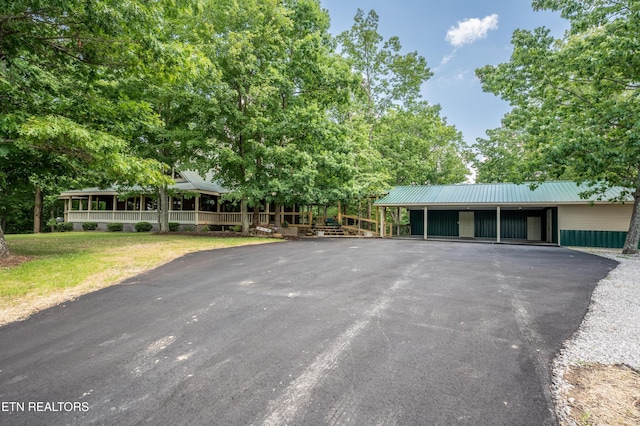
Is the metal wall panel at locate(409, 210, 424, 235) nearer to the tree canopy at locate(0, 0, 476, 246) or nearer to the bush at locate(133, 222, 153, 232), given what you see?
the tree canopy at locate(0, 0, 476, 246)

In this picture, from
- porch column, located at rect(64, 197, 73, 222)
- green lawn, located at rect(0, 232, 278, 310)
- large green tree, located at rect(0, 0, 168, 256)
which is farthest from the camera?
porch column, located at rect(64, 197, 73, 222)

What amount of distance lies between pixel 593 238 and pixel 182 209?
24.5 m

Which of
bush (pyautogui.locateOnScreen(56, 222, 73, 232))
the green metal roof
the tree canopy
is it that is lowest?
bush (pyautogui.locateOnScreen(56, 222, 73, 232))

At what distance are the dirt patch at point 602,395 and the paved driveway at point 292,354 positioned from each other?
19 centimetres

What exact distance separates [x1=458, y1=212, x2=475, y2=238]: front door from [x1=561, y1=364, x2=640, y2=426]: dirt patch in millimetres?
19253

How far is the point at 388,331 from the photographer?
11.8ft

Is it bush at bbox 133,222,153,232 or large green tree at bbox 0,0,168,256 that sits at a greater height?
large green tree at bbox 0,0,168,256

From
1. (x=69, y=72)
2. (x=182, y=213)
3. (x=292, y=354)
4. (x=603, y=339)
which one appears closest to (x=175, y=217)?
(x=182, y=213)

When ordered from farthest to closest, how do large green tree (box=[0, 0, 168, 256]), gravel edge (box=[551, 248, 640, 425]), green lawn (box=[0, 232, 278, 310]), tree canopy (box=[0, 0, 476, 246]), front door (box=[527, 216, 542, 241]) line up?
1. front door (box=[527, 216, 542, 241])
2. tree canopy (box=[0, 0, 476, 246])
3. large green tree (box=[0, 0, 168, 256])
4. green lawn (box=[0, 232, 278, 310])
5. gravel edge (box=[551, 248, 640, 425])

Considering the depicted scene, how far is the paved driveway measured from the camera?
218cm

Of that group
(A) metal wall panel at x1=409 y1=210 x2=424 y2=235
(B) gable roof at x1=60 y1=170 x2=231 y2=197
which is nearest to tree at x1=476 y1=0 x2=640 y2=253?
(A) metal wall panel at x1=409 y1=210 x2=424 y2=235

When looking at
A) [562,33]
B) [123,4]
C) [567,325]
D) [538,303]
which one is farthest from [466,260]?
[562,33]

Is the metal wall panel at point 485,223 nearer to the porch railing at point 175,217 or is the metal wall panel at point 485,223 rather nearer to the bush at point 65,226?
the porch railing at point 175,217

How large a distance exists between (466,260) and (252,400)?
878cm
